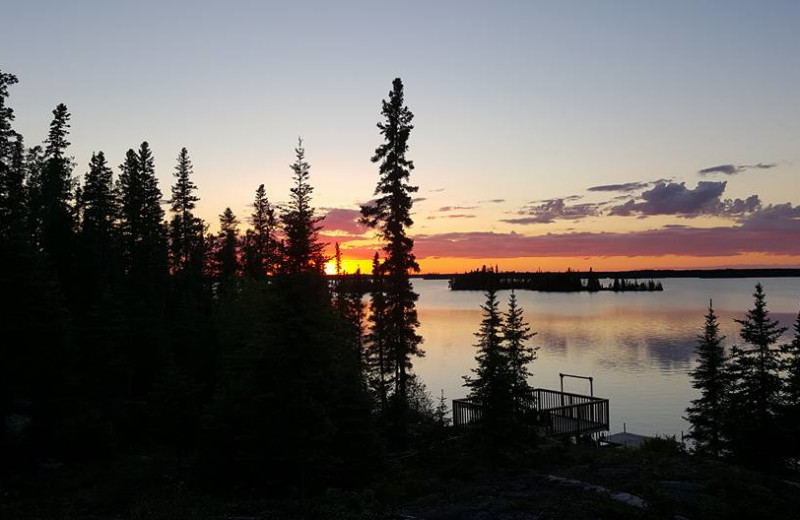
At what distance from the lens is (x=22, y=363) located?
2566cm

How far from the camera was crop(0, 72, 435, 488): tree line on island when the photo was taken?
54.5ft

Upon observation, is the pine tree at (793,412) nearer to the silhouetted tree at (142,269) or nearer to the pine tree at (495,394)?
the pine tree at (495,394)

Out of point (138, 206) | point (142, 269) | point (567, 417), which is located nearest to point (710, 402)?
point (567, 417)

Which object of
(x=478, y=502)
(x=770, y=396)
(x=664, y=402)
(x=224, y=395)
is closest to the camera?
(x=478, y=502)

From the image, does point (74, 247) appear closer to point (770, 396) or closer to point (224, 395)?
point (224, 395)

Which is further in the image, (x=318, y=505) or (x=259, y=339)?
(x=259, y=339)

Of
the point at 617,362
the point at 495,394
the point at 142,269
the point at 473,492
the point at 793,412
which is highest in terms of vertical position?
the point at 142,269

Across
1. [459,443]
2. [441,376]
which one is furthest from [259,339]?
[441,376]

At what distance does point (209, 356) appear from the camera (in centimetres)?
3831

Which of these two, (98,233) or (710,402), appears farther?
(98,233)

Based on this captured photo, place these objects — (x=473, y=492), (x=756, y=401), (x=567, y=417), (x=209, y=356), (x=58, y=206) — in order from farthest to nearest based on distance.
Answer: (x=58, y=206)
(x=209, y=356)
(x=567, y=417)
(x=756, y=401)
(x=473, y=492)

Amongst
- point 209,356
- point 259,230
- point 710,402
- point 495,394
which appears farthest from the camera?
point 259,230

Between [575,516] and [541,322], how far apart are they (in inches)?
4156

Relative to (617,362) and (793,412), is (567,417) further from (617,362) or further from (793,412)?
(617,362)
